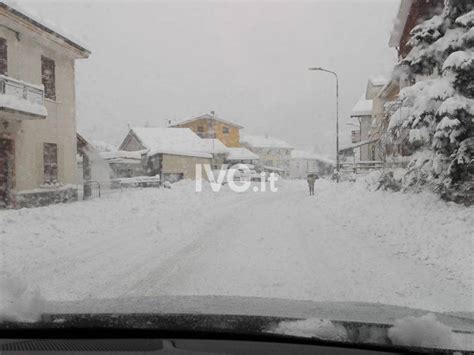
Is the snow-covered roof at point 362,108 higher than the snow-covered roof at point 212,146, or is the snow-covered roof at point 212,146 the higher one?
the snow-covered roof at point 362,108

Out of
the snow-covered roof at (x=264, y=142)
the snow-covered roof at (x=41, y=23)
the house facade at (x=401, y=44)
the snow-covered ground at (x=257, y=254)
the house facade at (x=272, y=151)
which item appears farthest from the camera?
the house facade at (x=272, y=151)

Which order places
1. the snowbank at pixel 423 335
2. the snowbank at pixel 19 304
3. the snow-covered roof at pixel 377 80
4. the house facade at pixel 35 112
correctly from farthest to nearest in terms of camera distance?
the snow-covered roof at pixel 377 80 < the house facade at pixel 35 112 < the snowbank at pixel 19 304 < the snowbank at pixel 423 335

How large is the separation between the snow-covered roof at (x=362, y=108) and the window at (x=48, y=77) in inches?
1068

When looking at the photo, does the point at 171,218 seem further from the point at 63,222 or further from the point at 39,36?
the point at 39,36

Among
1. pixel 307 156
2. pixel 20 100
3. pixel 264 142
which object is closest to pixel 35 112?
pixel 20 100

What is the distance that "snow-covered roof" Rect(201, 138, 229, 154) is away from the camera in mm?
47384

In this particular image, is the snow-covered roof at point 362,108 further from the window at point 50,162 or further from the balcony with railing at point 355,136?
the window at point 50,162

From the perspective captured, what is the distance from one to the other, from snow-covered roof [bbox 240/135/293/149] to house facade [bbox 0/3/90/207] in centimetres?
5044

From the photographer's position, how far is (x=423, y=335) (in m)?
2.14

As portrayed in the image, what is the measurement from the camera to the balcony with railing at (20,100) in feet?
50.3

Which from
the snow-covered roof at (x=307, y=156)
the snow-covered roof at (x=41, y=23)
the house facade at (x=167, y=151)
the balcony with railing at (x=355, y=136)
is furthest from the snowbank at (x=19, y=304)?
the snow-covered roof at (x=307, y=156)

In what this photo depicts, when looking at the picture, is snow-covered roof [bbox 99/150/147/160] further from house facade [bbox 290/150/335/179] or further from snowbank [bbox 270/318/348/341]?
house facade [bbox 290/150/335/179]

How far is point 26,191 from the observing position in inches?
703

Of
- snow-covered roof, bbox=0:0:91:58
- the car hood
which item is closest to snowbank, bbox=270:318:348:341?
the car hood
